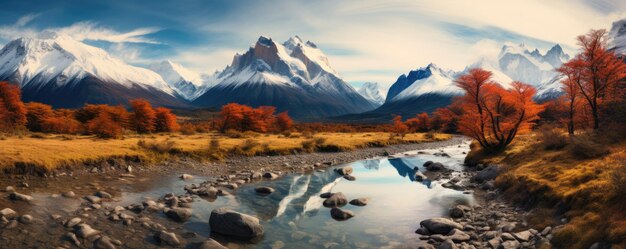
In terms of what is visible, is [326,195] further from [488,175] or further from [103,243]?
[488,175]

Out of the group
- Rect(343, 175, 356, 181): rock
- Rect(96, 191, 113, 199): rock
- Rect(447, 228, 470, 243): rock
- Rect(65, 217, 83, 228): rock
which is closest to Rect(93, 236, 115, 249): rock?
Rect(65, 217, 83, 228): rock

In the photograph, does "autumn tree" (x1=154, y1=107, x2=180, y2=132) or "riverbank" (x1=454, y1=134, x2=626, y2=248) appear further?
"autumn tree" (x1=154, y1=107, x2=180, y2=132)

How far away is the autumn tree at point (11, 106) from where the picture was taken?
6250 cm

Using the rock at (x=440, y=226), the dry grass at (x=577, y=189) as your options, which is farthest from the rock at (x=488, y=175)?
the rock at (x=440, y=226)

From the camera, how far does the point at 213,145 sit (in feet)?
158

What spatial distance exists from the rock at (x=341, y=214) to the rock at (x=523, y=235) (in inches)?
342

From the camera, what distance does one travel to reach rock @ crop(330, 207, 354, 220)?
2191 centimetres

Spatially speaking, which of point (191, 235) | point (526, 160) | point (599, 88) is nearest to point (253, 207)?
point (191, 235)

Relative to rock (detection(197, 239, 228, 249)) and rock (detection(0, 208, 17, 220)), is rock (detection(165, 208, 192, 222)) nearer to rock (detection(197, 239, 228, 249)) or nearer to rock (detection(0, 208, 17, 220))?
rock (detection(197, 239, 228, 249))

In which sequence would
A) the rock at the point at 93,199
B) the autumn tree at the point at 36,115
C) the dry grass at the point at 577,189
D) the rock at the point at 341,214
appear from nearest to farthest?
the dry grass at the point at 577,189
the rock at the point at 93,199
the rock at the point at 341,214
the autumn tree at the point at 36,115

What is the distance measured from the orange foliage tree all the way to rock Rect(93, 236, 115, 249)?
42506 mm

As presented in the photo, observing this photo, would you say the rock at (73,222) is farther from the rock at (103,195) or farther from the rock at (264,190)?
the rock at (264,190)

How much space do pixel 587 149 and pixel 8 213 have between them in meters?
35.6

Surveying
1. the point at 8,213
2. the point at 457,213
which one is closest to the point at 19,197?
the point at 8,213
